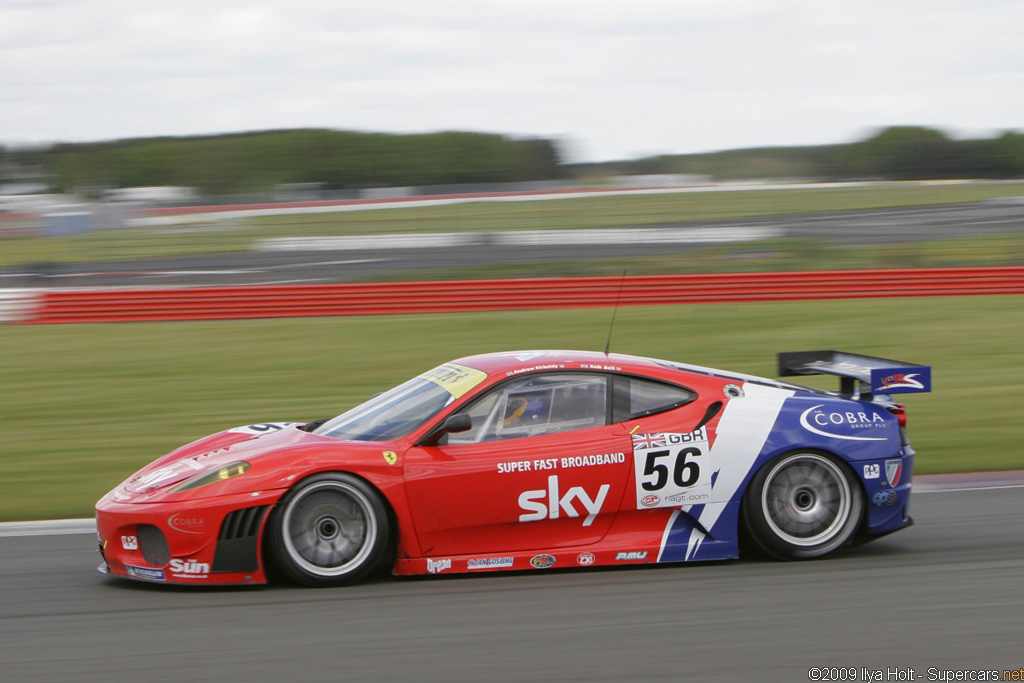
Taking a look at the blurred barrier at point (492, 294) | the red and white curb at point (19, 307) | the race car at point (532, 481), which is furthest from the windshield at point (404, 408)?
the red and white curb at point (19, 307)

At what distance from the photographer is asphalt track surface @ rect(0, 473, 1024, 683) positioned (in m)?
3.85

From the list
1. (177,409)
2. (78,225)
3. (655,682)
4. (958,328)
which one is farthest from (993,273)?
(78,225)

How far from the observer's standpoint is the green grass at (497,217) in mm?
23609

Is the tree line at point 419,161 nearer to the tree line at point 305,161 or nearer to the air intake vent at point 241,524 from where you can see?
the tree line at point 305,161

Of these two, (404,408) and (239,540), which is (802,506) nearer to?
(404,408)

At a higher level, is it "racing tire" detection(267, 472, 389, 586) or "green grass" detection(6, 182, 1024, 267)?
"green grass" detection(6, 182, 1024, 267)

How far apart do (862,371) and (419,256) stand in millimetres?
17396

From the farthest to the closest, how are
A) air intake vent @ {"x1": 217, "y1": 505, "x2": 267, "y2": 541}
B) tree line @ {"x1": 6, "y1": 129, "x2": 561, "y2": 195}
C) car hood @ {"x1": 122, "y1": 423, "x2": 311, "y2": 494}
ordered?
tree line @ {"x1": 6, "y1": 129, "x2": 561, "y2": 195} < car hood @ {"x1": 122, "y1": 423, "x2": 311, "y2": 494} < air intake vent @ {"x1": 217, "y1": 505, "x2": 267, "y2": 541}

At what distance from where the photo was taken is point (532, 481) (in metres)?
4.91

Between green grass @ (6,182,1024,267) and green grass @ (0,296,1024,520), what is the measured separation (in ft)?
22.5

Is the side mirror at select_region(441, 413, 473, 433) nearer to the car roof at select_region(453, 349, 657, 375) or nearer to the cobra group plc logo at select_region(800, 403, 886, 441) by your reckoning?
the car roof at select_region(453, 349, 657, 375)

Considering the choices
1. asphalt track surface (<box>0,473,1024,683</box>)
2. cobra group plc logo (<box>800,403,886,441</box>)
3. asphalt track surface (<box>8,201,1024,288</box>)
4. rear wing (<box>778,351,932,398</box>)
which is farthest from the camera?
asphalt track surface (<box>8,201,1024,288</box>)

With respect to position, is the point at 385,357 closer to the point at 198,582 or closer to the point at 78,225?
the point at 198,582

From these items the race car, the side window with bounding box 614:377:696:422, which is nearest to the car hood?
the race car
